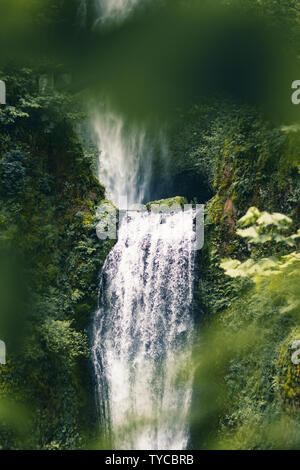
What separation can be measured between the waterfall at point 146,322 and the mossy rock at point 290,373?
2.08 m

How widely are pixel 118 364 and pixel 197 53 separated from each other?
8644mm

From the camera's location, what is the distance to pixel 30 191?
386 inches

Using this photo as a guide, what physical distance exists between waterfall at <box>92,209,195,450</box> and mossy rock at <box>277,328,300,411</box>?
2083 millimetres

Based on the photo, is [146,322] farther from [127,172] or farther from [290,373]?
[127,172]

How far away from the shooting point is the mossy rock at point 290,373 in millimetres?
6199

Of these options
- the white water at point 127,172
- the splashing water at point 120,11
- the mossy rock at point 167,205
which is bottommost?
the splashing water at point 120,11

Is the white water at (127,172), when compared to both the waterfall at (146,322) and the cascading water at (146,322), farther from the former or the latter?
the waterfall at (146,322)

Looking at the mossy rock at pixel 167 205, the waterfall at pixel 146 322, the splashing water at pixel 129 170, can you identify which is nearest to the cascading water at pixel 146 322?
the waterfall at pixel 146 322

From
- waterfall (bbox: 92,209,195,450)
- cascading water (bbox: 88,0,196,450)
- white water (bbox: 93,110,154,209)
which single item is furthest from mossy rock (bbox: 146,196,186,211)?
white water (bbox: 93,110,154,209)

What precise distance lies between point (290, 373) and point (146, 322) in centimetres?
366

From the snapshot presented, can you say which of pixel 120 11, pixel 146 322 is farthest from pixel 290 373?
pixel 120 11

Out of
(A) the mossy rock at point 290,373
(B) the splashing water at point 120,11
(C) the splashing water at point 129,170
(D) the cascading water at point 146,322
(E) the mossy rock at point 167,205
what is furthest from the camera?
(C) the splashing water at point 129,170
